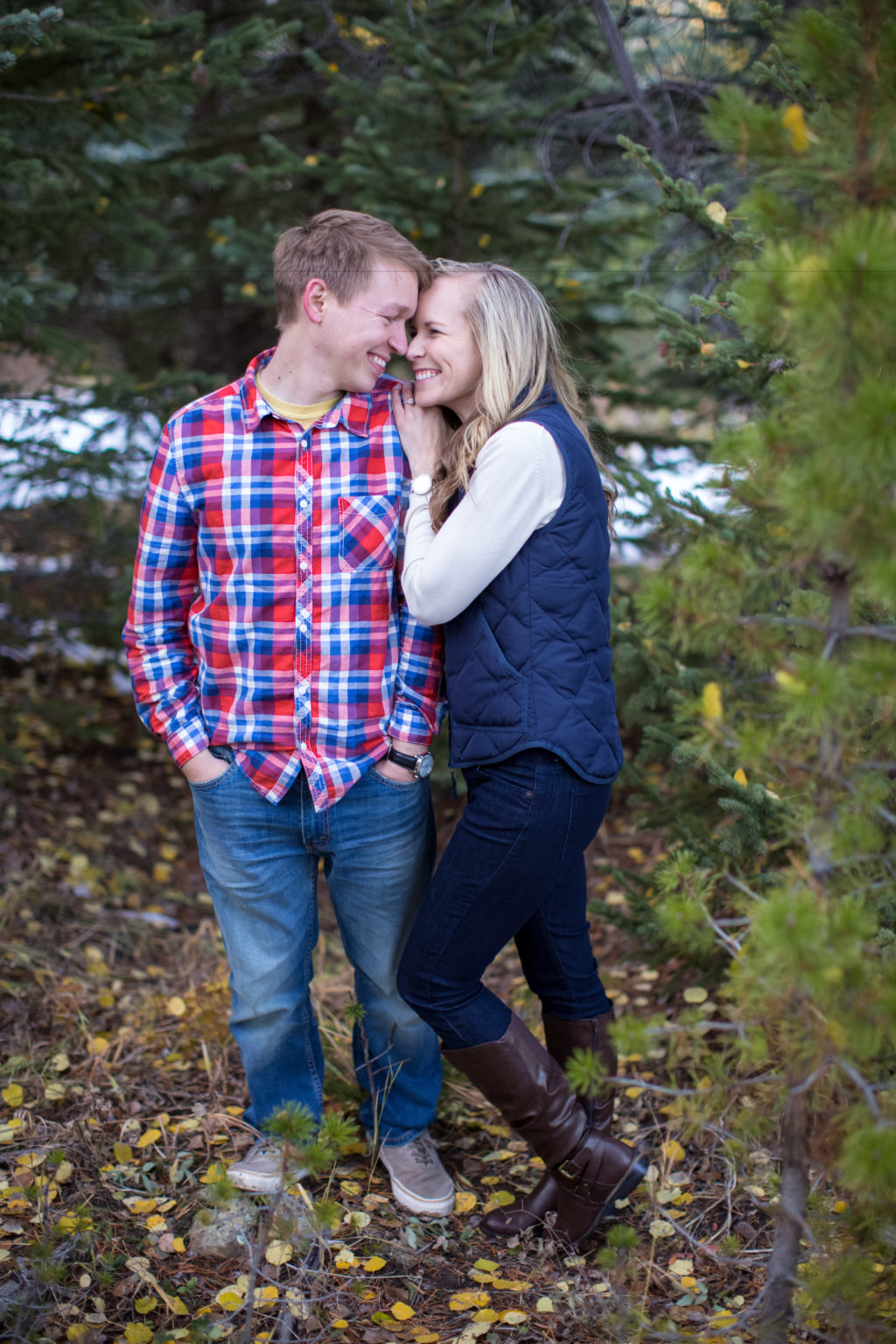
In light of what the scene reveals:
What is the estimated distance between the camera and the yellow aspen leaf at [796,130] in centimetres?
155

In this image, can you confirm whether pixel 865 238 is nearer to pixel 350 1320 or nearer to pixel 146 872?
pixel 350 1320

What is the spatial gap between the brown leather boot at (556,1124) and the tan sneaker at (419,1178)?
1.12ft

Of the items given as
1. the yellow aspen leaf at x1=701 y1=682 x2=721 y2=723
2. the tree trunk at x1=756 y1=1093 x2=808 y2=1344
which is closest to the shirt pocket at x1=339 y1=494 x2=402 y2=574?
the yellow aspen leaf at x1=701 y1=682 x2=721 y2=723

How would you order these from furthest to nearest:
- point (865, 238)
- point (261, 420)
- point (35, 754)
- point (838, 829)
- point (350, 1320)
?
point (35, 754) < point (261, 420) < point (350, 1320) < point (838, 829) < point (865, 238)

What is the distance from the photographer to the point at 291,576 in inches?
96.2

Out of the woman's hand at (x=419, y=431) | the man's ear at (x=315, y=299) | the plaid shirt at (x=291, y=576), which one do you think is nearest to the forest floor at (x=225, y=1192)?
the plaid shirt at (x=291, y=576)

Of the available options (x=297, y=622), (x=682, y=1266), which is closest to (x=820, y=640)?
(x=297, y=622)

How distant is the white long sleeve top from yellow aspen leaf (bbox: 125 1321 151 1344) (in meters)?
1.68

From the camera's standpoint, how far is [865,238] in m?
1.41

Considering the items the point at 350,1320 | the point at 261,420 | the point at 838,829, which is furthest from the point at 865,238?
the point at 350,1320

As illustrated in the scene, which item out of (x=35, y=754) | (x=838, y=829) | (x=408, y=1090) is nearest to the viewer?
(x=838, y=829)

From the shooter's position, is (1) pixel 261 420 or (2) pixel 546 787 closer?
(2) pixel 546 787

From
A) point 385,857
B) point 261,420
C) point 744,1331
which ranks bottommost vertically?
point 744,1331

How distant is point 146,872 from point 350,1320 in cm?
281
